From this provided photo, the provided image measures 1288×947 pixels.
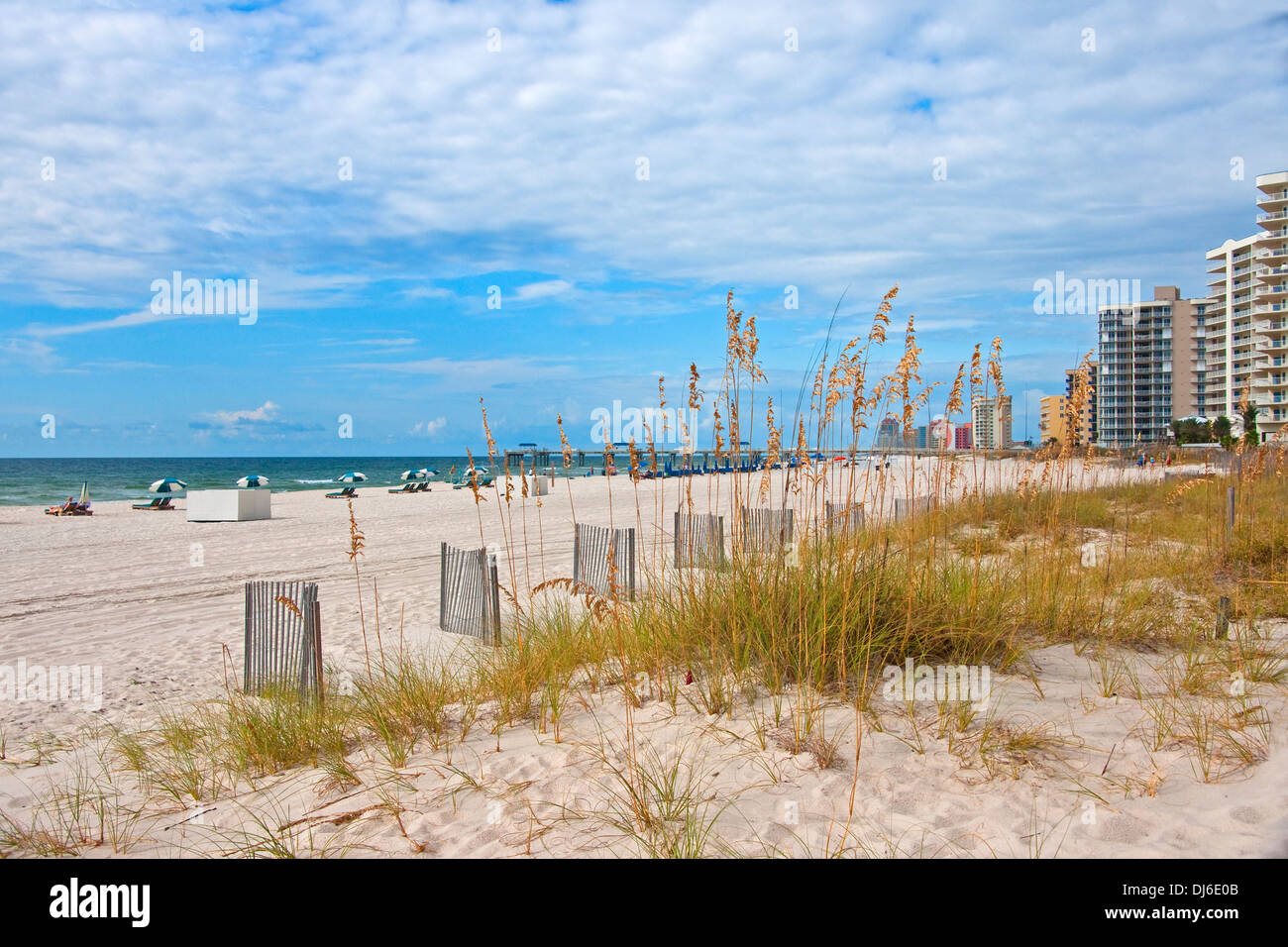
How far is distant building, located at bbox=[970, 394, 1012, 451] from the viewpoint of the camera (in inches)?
206

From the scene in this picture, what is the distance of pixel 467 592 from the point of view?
731 cm

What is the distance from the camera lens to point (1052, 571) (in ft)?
16.6

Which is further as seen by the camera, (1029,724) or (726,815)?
(1029,724)

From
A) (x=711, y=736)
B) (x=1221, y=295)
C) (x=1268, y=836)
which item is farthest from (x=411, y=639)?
(x=1221, y=295)

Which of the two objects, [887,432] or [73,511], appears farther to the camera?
[73,511]

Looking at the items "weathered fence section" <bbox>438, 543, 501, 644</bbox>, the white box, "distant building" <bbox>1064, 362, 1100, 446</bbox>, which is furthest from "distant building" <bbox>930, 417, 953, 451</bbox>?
the white box

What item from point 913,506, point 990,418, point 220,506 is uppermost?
point 990,418

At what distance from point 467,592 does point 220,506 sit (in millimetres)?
16897

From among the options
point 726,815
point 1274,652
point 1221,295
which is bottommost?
point 726,815

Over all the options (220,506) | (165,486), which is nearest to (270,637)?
(220,506)

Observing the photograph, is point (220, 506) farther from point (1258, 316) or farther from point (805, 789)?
point (1258, 316)

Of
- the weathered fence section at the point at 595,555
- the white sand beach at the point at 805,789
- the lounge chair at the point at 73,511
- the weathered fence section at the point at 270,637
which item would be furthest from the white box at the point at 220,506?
the weathered fence section at the point at 270,637
